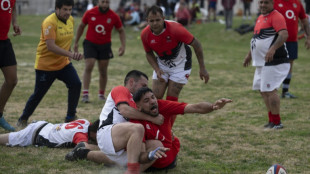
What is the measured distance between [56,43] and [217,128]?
2.82 meters

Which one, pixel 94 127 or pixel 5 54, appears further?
pixel 5 54

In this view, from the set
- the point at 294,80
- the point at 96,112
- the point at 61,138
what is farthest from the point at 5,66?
the point at 294,80

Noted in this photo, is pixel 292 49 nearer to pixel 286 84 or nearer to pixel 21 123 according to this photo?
pixel 286 84

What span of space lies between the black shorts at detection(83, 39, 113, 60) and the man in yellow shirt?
7.90 ft

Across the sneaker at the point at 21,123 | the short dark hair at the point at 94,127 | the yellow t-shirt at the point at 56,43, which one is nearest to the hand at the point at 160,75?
the short dark hair at the point at 94,127

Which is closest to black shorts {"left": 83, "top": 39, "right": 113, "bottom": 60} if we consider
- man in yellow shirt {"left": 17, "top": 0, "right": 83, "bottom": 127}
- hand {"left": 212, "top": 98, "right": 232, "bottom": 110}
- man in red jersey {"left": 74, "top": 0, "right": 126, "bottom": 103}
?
man in red jersey {"left": 74, "top": 0, "right": 126, "bottom": 103}

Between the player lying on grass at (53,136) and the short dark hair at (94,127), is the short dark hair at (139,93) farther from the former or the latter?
the player lying on grass at (53,136)

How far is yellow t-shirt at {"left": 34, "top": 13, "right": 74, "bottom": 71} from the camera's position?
24.3 feet

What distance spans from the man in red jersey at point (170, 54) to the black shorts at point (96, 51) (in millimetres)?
3293

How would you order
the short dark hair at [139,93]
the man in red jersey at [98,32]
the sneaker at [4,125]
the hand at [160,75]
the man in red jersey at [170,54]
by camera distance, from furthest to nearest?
the man in red jersey at [98,32] < the sneaker at [4,125] < the hand at [160,75] < the man in red jersey at [170,54] < the short dark hair at [139,93]

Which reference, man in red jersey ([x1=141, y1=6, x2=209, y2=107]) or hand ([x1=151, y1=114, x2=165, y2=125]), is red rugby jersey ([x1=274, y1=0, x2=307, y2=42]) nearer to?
man in red jersey ([x1=141, y1=6, x2=209, y2=107])

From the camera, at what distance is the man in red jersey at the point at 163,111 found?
5.27 metres

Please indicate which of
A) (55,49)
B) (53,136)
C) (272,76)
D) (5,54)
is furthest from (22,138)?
(272,76)

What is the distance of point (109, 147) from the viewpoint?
5309 mm
